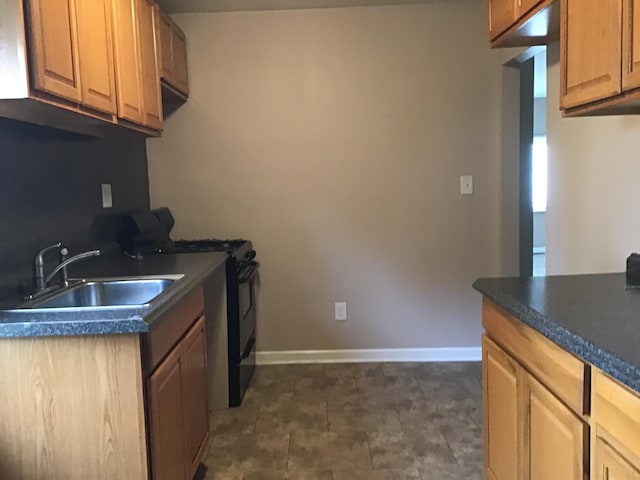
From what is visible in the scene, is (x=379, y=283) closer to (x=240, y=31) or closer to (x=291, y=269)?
(x=291, y=269)

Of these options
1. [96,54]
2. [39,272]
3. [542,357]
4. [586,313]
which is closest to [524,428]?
[542,357]

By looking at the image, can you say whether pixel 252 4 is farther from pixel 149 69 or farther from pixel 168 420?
pixel 168 420

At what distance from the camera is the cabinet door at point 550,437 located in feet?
4.79

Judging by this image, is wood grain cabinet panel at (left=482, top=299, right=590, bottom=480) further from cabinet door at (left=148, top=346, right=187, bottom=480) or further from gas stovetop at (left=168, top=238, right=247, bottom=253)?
gas stovetop at (left=168, top=238, right=247, bottom=253)

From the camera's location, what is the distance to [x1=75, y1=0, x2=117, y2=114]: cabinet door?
80.8 inches

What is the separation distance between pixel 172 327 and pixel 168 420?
0.32 metres

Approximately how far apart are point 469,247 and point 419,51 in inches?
53.3

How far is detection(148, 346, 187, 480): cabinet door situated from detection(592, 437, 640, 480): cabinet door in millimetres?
1256

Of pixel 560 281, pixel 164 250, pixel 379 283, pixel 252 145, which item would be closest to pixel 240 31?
pixel 252 145

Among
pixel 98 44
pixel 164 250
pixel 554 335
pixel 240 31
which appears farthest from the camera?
pixel 240 31

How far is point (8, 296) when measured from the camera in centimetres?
206

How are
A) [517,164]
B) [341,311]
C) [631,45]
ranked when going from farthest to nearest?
[341,311]
[517,164]
[631,45]

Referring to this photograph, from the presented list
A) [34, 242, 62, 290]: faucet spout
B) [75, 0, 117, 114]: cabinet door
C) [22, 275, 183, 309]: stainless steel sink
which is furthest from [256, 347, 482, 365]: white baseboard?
[75, 0, 117, 114]: cabinet door

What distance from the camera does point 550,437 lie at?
160 cm
